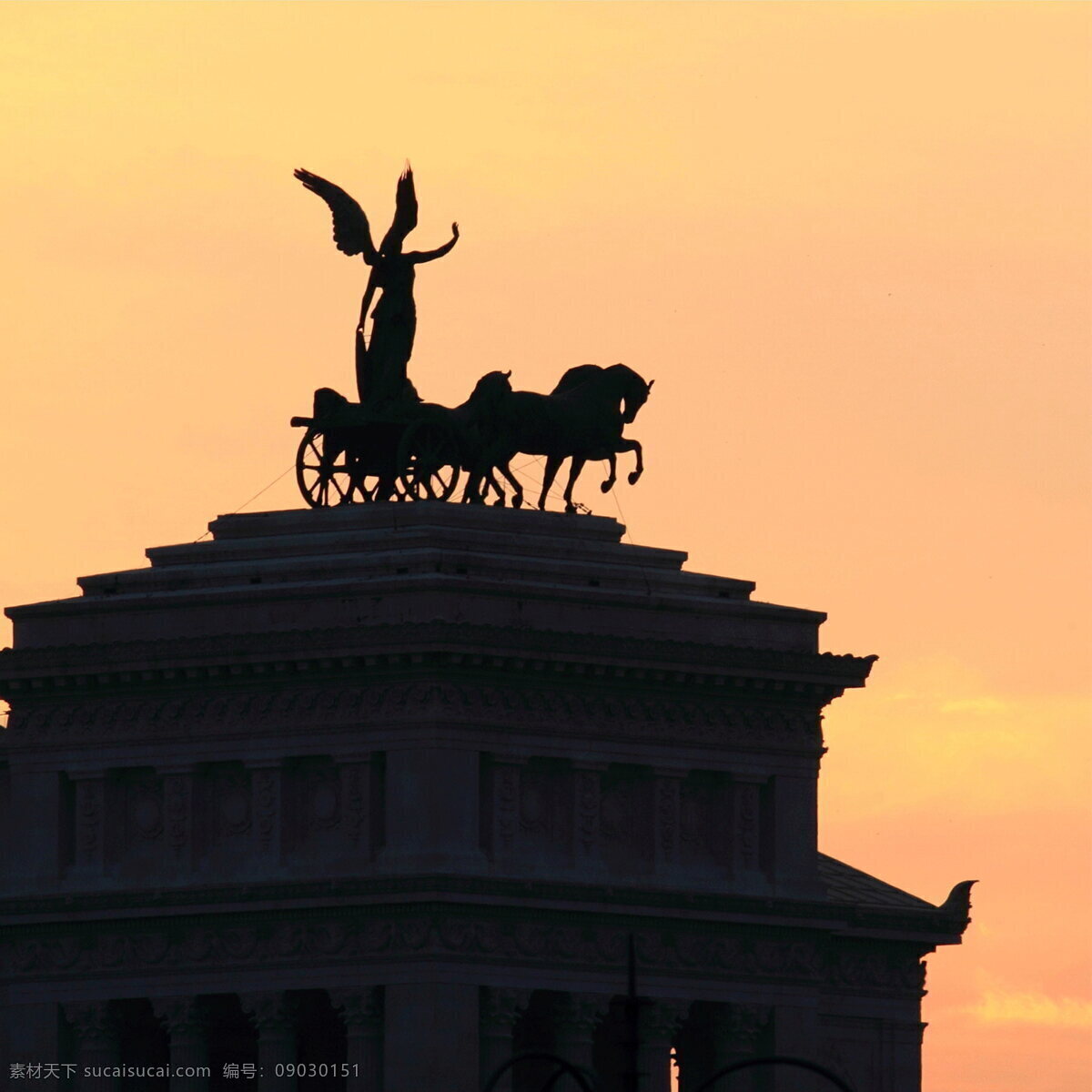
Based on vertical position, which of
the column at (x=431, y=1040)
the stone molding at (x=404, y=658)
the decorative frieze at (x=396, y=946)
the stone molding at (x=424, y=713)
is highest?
the stone molding at (x=404, y=658)

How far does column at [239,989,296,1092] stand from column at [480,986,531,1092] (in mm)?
3936

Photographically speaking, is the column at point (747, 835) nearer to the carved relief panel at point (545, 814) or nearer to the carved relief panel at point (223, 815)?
the carved relief panel at point (545, 814)

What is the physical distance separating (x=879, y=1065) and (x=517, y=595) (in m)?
15.4

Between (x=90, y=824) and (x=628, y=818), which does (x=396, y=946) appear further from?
(x=90, y=824)

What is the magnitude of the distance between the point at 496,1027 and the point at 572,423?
43.5ft

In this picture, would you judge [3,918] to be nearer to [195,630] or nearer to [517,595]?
[195,630]

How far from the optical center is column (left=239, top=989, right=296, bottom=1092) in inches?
3378

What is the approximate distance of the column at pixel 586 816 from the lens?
285 feet

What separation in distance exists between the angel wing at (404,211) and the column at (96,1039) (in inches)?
660

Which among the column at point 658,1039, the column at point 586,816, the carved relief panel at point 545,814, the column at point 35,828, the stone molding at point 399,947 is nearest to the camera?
the stone molding at point 399,947

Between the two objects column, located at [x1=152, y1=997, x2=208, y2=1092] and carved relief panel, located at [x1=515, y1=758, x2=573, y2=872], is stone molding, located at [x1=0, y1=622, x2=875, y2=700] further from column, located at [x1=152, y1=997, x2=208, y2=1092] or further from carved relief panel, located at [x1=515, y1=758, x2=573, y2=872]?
column, located at [x1=152, y1=997, x2=208, y2=1092]

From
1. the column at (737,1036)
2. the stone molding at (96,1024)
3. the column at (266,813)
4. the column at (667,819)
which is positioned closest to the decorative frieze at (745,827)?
the column at (667,819)

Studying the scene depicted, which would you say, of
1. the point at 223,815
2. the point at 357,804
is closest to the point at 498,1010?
the point at 357,804

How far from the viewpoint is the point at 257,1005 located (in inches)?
3398
